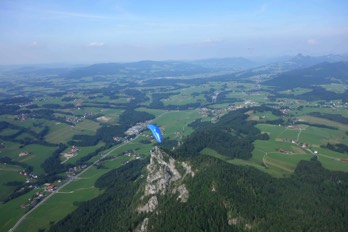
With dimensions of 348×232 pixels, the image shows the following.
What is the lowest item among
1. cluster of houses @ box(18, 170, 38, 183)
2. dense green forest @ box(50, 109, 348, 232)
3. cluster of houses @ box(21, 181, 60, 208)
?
cluster of houses @ box(18, 170, 38, 183)

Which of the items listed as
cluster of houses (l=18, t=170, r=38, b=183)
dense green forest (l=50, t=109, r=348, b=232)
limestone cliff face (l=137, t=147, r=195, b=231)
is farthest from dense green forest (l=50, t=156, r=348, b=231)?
cluster of houses (l=18, t=170, r=38, b=183)

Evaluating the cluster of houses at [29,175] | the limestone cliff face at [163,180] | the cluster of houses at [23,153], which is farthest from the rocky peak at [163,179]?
the cluster of houses at [23,153]

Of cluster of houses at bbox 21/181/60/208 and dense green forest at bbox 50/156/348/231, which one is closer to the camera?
dense green forest at bbox 50/156/348/231

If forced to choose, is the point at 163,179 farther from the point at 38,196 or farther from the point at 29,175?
the point at 29,175

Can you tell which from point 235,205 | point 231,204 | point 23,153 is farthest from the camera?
point 23,153

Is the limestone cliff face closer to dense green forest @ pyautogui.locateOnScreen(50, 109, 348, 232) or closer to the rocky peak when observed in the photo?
the rocky peak

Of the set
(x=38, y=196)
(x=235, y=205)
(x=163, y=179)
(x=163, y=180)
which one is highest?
(x=235, y=205)

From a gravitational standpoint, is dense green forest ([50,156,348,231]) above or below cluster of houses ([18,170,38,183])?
above

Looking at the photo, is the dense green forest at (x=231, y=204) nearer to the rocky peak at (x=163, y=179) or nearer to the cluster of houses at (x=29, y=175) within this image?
the rocky peak at (x=163, y=179)

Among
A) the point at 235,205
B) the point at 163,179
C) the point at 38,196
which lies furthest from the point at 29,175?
the point at 235,205
